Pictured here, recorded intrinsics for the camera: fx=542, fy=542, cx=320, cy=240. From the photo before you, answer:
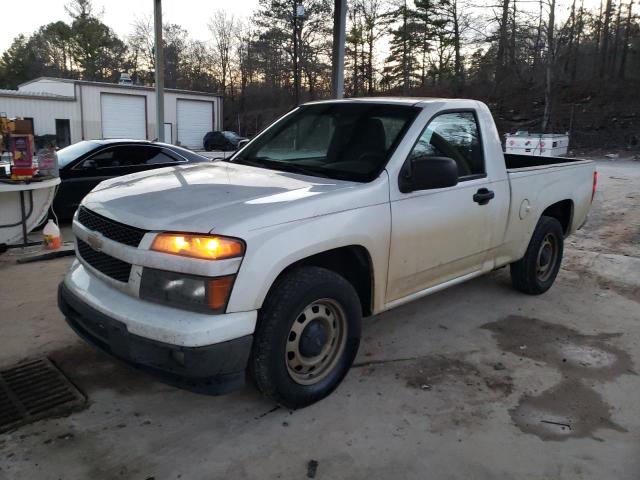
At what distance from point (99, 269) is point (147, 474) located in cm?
119

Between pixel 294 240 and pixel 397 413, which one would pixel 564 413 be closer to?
pixel 397 413

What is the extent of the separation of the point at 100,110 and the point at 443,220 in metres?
37.4

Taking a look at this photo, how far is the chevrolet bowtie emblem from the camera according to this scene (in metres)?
3.10

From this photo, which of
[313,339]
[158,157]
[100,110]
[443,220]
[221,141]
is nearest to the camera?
[313,339]

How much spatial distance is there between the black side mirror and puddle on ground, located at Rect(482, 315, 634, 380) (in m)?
1.61

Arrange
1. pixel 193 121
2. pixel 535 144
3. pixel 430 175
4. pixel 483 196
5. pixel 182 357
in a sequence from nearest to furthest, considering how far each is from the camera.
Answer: pixel 182 357, pixel 430 175, pixel 483 196, pixel 535 144, pixel 193 121

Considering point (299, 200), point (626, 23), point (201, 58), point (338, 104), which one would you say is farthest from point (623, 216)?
point (201, 58)

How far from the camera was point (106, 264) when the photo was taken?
3.10 meters

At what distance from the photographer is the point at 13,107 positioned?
106ft

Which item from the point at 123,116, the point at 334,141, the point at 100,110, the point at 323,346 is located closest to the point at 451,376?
the point at 323,346

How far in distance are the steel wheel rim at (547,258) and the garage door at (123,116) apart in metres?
35.9

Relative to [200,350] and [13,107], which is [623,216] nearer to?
[200,350]

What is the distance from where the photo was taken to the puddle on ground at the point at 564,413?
125 inches

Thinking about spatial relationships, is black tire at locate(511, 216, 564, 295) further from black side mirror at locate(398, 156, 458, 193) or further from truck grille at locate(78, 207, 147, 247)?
truck grille at locate(78, 207, 147, 247)
